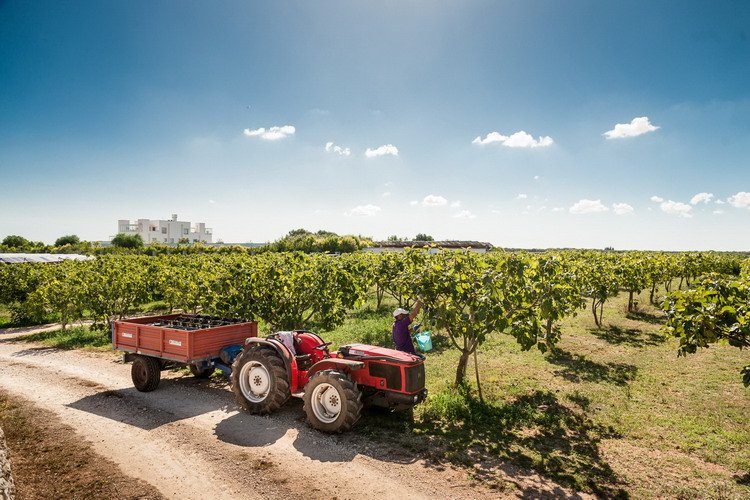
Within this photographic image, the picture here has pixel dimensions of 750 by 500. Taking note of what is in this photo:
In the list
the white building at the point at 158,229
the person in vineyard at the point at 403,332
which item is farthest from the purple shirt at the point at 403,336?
the white building at the point at 158,229

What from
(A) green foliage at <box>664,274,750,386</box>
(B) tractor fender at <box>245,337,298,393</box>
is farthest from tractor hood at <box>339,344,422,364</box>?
(A) green foliage at <box>664,274,750,386</box>

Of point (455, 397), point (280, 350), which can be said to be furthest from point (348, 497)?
point (455, 397)

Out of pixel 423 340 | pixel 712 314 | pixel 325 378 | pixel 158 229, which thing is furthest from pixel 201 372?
pixel 158 229

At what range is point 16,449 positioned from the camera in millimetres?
6484

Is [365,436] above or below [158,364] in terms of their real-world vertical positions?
below

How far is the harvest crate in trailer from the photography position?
844 cm

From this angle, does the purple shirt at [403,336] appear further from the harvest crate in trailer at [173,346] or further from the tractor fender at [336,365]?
the harvest crate in trailer at [173,346]

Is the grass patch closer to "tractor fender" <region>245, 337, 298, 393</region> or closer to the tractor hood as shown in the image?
"tractor fender" <region>245, 337, 298, 393</region>

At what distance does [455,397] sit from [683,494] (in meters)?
3.93

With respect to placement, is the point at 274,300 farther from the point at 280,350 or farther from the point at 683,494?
the point at 683,494

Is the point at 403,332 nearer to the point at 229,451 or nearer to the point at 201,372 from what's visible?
the point at 229,451

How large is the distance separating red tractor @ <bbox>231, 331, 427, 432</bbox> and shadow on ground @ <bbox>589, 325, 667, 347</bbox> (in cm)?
1109

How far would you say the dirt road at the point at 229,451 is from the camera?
5.45m

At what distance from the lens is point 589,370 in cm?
1128
